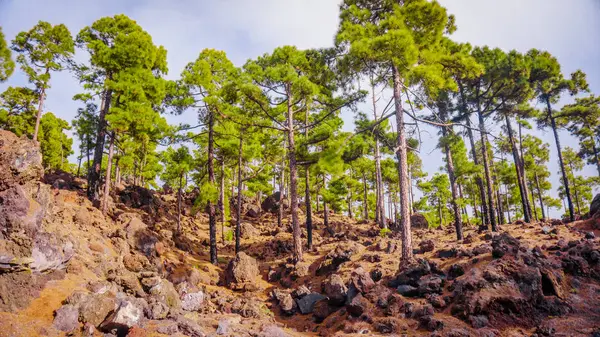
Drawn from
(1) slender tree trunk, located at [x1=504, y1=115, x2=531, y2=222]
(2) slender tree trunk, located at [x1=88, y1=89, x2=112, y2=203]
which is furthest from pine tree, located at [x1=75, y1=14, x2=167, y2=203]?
(1) slender tree trunk, located at [x1=504, y1=115, x2=531, y2=222]

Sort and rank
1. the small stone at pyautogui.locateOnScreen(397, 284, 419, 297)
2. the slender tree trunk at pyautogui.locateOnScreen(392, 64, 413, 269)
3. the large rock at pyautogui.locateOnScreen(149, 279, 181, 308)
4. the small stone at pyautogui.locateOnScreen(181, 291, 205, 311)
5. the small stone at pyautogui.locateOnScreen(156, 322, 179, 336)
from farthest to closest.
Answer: the slender tree trunk at pyautogui.locateOnScreen(392, 64, 413, 269)
the small stone at pyautogui.locateOnScreen(181, 291, 205, 311)
the small stone at pyautogui.locateOnScreen(397, 284, 419, 297)
the large rock at pyautogui.locateOnScreen(149, 279, 181, 308)
the small stone at pyautogui.locateOnScreen(156, 322, 179, 336)

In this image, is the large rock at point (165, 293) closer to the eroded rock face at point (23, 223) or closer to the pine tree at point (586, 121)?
the eroded rock face at point (23, 223)

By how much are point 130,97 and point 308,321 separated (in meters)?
15.7

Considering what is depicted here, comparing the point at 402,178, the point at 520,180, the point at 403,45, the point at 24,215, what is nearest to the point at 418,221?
the point at 520,180

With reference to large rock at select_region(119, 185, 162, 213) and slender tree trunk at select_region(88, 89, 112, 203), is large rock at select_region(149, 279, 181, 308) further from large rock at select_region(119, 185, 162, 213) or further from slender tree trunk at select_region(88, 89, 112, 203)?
large rock at select_region(119, 185, 162, 213)

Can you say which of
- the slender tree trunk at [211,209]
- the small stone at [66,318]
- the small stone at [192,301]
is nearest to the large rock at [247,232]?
the slender tree trunk at [211,209]

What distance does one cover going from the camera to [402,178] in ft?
40.4

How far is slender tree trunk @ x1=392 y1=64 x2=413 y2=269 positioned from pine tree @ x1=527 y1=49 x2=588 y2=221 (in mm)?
15661

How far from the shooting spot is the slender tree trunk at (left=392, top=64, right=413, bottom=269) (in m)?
11.9

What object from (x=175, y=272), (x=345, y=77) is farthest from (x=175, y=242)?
(x=345, y=77)

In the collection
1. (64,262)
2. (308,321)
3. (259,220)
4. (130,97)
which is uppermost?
(130,97)

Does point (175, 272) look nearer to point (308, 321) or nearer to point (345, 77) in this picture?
point (308, 321)

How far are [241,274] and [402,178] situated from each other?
9290mm

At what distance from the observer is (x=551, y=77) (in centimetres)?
2270
